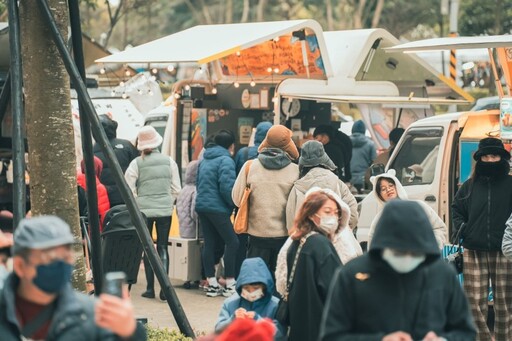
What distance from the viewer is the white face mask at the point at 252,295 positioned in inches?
335

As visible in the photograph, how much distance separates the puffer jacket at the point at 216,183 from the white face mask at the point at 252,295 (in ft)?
15.4

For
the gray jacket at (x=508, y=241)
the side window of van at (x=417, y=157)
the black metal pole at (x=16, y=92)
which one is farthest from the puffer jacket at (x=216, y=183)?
the black metal pole at (x=16, y=92)

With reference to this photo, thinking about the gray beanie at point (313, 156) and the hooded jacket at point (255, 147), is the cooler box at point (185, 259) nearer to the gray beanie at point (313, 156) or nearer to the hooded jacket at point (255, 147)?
the hooded jacket at point (255, 147)

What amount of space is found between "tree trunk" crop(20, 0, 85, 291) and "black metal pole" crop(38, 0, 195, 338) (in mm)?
220

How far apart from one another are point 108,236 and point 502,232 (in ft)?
11.4

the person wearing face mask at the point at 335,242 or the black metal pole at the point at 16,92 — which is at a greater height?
the black metal pole at the point at 16,92

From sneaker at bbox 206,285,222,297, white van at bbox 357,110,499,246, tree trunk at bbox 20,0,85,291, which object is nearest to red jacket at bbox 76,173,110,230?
sneaker at bbox 206,285,222,297

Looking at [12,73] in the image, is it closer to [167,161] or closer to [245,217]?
[245,217]

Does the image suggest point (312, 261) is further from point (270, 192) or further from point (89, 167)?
point (270, 192)

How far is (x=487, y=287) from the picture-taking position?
34.8 feet

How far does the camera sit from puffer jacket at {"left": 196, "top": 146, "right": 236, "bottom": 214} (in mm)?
13203

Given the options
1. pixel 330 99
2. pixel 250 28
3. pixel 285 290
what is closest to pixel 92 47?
pixel 250 28

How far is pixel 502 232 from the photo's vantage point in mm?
10352

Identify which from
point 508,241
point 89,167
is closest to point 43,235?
point 89,167
